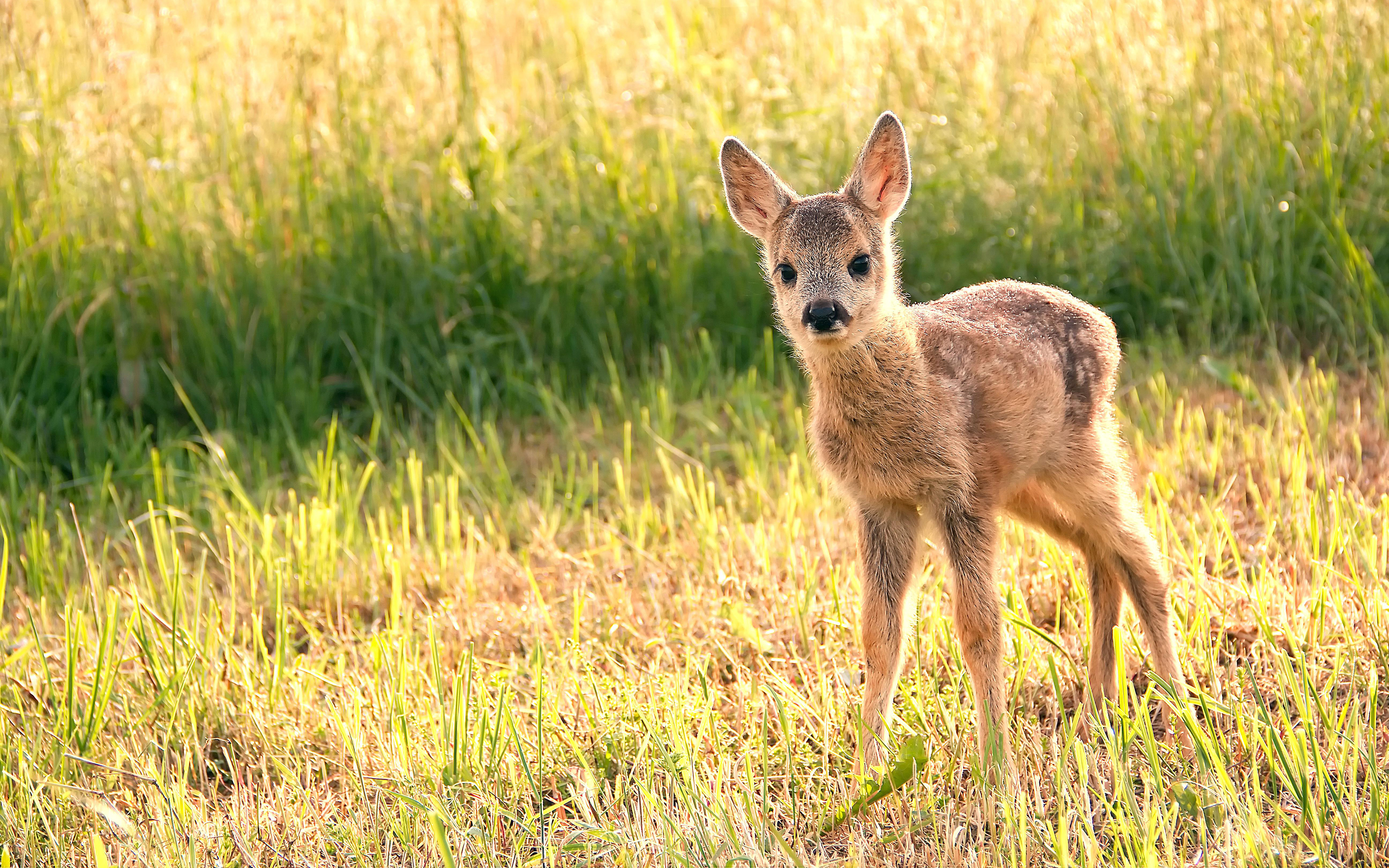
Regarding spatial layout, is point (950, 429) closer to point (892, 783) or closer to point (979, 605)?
point (979, 605)

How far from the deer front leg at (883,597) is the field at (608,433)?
0.31ft

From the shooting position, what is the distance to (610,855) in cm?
325

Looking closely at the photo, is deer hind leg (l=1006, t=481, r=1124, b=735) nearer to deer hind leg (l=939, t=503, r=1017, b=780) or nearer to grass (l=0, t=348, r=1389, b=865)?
grass (l=0, t=348, r=1389, b=865)

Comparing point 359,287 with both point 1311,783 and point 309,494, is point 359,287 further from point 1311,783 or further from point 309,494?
point 1311,783

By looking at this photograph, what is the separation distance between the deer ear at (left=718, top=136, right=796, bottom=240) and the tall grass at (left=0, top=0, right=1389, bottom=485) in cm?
223

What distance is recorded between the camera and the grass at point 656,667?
3.22 metres

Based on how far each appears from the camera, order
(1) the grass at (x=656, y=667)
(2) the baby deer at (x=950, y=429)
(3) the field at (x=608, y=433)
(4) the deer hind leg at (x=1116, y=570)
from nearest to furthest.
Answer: (1) the grass at (x=656, y=667) < (3) the field at (x=608, y=433) < (2) the baby deer at (x=950, y=429) < (4) the deer hind leg at (x=1116, y=570)

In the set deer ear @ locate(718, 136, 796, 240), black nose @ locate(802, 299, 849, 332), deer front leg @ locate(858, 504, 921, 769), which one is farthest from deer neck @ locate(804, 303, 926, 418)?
deer ear @ locate(718, 136, 796, 240)

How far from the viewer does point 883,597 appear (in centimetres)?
373

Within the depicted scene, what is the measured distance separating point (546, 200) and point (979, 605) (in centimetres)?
385

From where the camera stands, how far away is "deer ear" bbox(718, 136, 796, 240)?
421cm

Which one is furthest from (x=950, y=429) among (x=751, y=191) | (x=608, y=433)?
(x=608, y=433)

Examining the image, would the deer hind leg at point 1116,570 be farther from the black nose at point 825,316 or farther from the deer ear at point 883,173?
the deer ear at point 883,173

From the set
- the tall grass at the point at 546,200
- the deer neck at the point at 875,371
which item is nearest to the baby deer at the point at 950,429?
the deer neck at the point at 875,371
